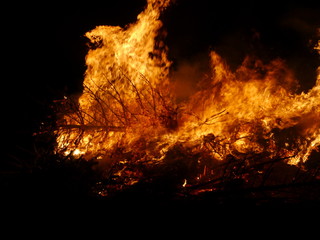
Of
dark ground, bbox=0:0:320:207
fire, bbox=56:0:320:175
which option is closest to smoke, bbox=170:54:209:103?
dark ground, bbox=0:0:320:207

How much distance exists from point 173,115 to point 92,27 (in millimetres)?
3126

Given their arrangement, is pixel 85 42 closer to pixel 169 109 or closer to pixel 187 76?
pixel 187 76

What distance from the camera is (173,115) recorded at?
16.9 ft

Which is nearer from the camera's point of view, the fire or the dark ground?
the fire

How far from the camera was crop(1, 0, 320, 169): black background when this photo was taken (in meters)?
5.58

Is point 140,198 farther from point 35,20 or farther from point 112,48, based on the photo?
point 35,20

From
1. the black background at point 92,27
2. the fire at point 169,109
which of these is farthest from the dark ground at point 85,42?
the fire at point 169,109

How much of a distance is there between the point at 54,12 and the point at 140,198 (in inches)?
216

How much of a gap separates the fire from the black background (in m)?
0.34

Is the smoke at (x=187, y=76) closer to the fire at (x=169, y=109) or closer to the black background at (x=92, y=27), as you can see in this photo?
the black background at (x=92, y=27)

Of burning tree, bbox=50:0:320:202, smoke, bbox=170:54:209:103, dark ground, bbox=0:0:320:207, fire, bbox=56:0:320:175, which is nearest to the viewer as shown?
burning tree, bbox=50:0:320:202

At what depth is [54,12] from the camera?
6.34 metres

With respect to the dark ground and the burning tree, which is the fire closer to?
the burning tree

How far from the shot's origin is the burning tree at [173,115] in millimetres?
4489
